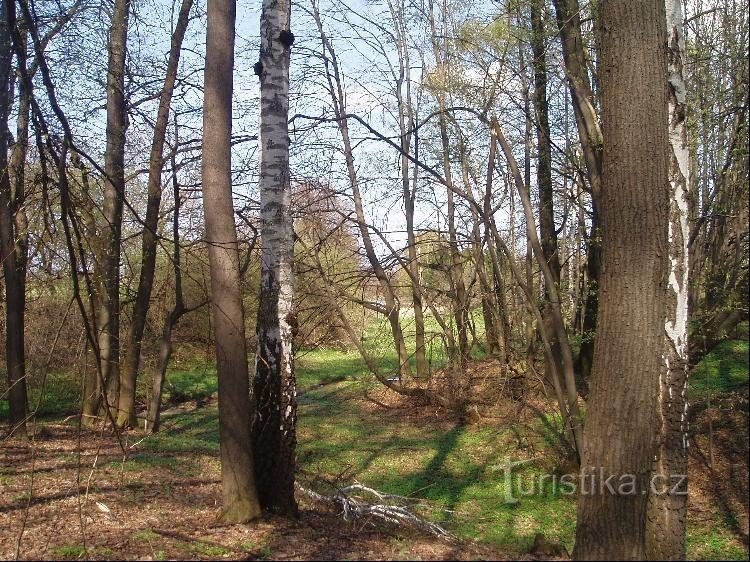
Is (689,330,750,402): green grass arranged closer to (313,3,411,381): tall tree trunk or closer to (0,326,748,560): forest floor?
(0,326,748,560): forest floor

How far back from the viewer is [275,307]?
20.4ft

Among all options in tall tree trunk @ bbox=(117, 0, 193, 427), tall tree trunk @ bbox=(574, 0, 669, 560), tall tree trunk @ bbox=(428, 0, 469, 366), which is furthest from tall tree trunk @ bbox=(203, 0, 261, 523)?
tall tree trunk @ bbox=(428, 0, 469, 366)

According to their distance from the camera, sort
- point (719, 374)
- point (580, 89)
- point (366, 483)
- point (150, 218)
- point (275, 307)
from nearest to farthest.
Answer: point (275, 307)
point (580, 89)
point (366, 483)
point (150, 218)
point (719, 374)

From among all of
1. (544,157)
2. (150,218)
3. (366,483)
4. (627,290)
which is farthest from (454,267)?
(627,290)

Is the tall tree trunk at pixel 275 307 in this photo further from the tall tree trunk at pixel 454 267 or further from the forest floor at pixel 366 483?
the tall tree trunk at pixel 454 267

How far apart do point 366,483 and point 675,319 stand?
5.91 m

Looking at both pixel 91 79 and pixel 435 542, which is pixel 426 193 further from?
pixel 435 542

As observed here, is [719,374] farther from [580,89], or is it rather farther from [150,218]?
[150,218]

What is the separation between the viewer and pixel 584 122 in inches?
315

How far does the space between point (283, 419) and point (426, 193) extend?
12.7 metres

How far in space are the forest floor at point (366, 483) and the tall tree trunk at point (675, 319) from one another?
0.57 meters

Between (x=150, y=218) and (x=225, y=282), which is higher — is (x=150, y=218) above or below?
above

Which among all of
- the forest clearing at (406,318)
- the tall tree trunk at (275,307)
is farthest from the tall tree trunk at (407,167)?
the tall tree trunk at (275,307)

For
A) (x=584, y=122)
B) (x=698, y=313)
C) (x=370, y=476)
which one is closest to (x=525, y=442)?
(x=370, y=476)
